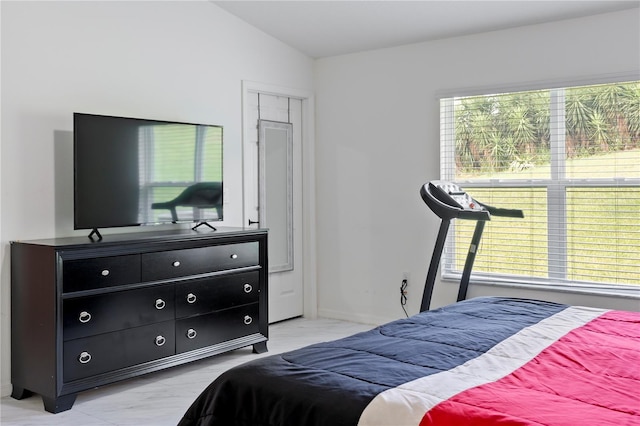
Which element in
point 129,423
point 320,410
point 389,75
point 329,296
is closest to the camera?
point 320,410

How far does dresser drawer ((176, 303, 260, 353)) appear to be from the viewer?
160 inches

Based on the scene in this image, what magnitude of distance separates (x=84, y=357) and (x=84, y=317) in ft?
0.72

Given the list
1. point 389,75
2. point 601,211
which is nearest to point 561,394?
point 601,211

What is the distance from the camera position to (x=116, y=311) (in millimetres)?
3697

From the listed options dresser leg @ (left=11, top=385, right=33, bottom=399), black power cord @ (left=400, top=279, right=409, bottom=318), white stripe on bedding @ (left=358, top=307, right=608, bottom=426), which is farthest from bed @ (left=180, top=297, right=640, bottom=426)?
black power cord @ (left=400, top=279, right=409, bottom=318)

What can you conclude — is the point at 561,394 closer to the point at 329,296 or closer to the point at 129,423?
the point at 129,423

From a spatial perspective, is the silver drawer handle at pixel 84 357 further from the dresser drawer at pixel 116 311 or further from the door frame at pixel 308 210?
the door frame at pixel 308 210

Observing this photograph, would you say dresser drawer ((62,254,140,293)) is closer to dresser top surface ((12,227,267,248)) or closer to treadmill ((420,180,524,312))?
dresser top surface ((12,227,267,248))

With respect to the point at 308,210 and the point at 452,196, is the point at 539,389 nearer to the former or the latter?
the point at 452,196

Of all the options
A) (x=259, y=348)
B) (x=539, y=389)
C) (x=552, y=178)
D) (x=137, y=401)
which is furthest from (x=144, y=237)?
(x=552, y=178)

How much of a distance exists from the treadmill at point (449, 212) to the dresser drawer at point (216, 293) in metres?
1.20

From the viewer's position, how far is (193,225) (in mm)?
4812

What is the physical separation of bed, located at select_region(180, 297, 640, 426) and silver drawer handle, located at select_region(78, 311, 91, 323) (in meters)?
1.66

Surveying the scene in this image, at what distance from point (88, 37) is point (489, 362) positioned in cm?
326
